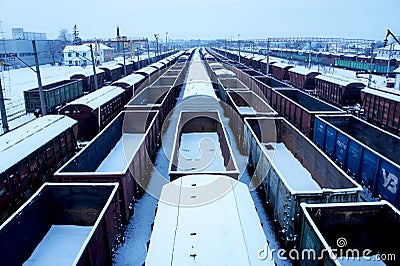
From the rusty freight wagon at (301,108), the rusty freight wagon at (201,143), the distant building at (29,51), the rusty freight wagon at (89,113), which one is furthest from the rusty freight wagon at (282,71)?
the distant building at (29,51)

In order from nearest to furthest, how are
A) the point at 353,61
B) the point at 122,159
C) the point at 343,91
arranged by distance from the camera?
Answer: the point at 122,159 < the point at 343,91 < the point at 353,61

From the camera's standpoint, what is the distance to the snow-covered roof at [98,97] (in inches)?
659

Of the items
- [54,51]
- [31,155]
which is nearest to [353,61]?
[31,155]

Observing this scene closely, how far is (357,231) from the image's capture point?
23.2ft

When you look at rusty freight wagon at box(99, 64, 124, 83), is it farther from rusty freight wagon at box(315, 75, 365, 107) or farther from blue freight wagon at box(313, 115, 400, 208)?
blue freight wagon at box(313, 115, 400, 208)

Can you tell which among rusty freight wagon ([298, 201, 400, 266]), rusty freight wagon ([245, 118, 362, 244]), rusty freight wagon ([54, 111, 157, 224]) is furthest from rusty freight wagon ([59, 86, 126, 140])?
rusty freight wagon ([298, 201, 400, 266])

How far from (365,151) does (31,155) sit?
11267mm

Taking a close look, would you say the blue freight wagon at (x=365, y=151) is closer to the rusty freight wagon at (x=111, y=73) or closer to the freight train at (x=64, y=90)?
the freight train at (x=64, y=90)

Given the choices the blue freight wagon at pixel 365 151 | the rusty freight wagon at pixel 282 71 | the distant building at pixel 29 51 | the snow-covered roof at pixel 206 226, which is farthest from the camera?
the distant building at pixel 29 51

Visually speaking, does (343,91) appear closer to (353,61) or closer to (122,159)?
(122,159)

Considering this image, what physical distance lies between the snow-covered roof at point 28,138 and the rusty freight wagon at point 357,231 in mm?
8193

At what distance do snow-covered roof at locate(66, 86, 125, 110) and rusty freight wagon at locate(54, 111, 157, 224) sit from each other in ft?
6.23

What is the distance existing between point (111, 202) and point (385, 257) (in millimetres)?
6269

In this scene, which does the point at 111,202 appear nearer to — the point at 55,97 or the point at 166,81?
the point at 55,97
